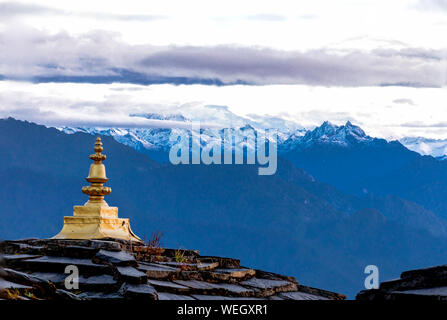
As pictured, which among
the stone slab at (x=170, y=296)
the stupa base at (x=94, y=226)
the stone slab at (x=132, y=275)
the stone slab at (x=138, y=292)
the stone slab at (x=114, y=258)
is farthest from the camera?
the stupa base at (x=94, y=226)

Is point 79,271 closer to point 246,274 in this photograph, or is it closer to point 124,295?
point 124,295

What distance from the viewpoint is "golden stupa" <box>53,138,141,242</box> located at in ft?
64.2

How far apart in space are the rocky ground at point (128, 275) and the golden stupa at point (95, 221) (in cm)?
129

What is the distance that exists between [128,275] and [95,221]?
20.9 ft

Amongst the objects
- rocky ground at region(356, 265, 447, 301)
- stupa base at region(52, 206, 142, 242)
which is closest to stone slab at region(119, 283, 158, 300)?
rocky ground at region(356, 265, 447, 301)

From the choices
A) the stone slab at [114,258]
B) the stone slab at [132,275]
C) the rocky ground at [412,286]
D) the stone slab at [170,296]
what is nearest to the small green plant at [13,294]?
the stone slab at [132,275]

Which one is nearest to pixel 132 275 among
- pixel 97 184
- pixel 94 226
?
pixel 94 226

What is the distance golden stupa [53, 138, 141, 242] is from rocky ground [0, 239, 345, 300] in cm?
129

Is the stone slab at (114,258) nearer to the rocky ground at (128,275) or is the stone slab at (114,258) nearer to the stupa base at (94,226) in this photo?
the rocky ground at (128,275)

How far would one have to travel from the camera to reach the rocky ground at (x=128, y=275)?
12.7m

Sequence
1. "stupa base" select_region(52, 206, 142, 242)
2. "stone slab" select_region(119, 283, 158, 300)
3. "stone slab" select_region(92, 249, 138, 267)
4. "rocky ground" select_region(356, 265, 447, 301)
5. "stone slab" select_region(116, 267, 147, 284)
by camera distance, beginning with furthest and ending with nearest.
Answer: "stupa base" select_region(52, 206, 142, 242) < "stone slab" select_region(92, 249, 138, 267) < "stone slab" select_region(116, 267, 147, 284) < "stone slab" select_region(119, 283, 158, 300) < "rocky ground" select_region(356, 265, 447, 301)

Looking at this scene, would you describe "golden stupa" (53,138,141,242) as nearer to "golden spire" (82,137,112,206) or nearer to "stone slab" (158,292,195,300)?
"golden spire" (82,137,112,206)

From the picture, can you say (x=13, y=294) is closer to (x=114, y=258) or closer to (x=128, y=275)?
(x=128, y=275)

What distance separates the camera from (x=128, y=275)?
13641 mm
